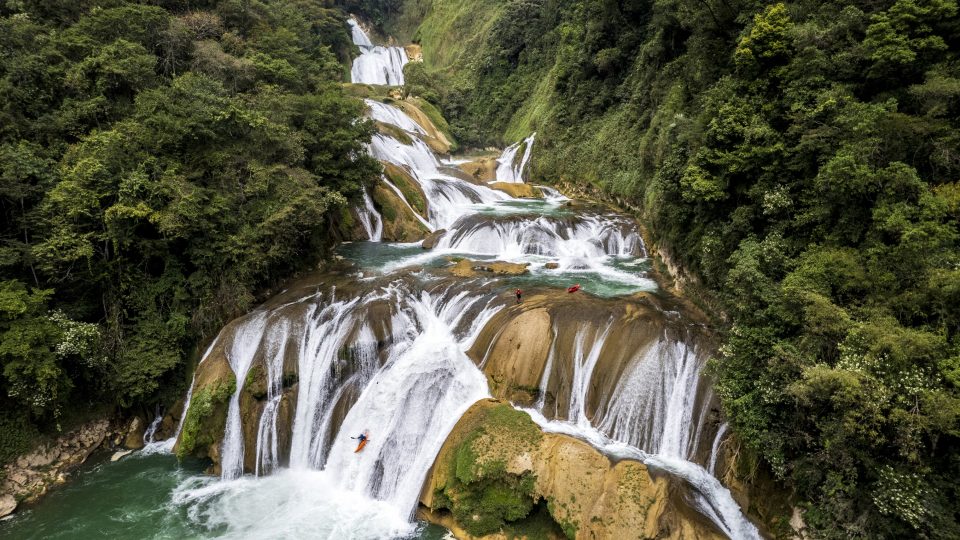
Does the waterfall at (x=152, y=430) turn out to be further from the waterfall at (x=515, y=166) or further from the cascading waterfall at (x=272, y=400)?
the waterfall at (x=515, y=166)

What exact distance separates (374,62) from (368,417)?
59.8 metres

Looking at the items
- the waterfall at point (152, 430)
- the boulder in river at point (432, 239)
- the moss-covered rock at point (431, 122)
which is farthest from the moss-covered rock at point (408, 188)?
the waterfall at point (152, 430)

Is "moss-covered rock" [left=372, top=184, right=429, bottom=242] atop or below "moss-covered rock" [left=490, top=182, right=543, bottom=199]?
below

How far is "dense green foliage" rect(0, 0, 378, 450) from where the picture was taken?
39.1 feet

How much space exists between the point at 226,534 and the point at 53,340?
23.4ft

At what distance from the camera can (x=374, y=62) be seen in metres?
60.4

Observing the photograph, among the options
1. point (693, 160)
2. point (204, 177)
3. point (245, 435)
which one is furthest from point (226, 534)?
point (693, 160)

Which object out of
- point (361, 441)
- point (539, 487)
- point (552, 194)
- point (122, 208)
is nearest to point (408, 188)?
point (552, 194)

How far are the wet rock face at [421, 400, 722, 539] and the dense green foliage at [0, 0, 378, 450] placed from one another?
9209 mm

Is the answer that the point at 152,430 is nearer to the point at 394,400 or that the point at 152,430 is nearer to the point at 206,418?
the point at 206,418

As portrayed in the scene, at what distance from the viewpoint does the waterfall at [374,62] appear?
190 ft

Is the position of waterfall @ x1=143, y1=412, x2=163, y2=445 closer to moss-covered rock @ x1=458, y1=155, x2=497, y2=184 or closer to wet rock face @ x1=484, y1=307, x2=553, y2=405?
wet rock face @ x1=484, y1=307, x2=553, y2=405

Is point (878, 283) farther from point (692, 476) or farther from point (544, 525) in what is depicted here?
point (544, 525)

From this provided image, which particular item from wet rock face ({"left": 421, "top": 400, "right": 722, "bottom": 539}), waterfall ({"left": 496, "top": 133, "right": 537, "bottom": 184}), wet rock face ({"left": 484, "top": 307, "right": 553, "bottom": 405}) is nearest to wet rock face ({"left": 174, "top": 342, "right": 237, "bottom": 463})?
wet rock face ({"left": 421, "top": 400, "right": 722, "bottom": 539})
